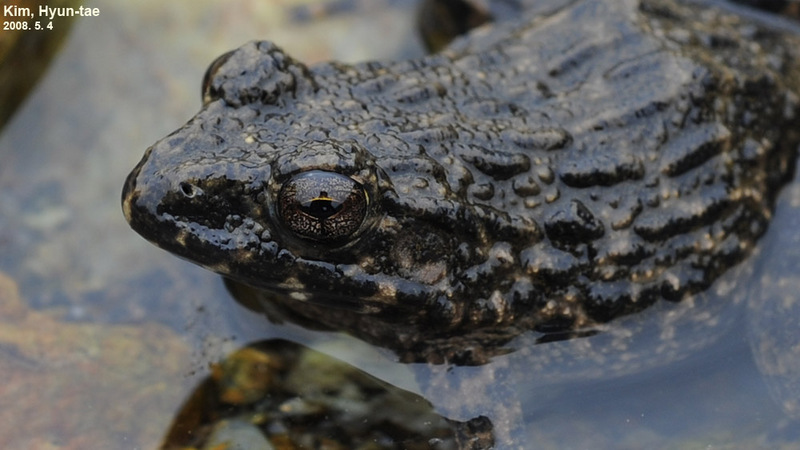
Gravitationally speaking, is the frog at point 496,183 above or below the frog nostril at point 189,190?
above

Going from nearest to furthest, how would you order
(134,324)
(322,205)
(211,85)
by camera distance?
1. (322,205)
2. (211,85)
3. (134,324)

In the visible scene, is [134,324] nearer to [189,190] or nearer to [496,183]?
Result: [189,190]

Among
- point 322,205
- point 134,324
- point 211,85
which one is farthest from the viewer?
point 134,324

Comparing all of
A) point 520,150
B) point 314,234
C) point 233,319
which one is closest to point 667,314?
point 520,150

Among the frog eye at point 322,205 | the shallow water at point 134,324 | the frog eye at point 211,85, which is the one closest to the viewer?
the frog eye at point 322,205

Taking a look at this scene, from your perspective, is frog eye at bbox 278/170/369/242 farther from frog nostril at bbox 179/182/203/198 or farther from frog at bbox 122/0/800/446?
frog nostril at bbox 179/182/203/198

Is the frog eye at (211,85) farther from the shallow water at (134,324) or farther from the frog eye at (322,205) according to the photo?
the shallow water at (134,324)

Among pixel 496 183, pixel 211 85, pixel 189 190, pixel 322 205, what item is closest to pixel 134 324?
pixel 189 190

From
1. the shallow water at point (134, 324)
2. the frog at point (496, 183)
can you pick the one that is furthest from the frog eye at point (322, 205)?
the shallow water at point (134, 324)
